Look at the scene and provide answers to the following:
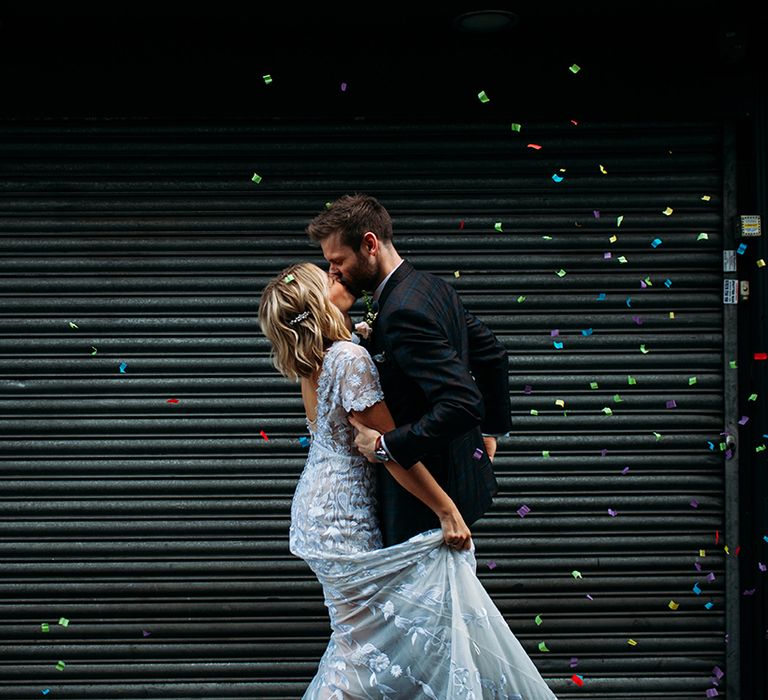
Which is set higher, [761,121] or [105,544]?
[761,121]

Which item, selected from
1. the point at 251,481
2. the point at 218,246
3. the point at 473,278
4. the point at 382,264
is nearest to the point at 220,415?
the point at 251,481

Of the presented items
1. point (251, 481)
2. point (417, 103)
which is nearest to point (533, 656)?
point (251, 481)

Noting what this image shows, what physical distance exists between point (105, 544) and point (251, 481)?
85 centimetres

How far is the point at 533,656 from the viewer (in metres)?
4.95

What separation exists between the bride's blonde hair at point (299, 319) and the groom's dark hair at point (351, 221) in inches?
7.2

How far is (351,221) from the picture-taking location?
340 centimetres

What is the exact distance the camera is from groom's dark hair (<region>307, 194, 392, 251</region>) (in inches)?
134

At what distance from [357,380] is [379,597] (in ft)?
2.71

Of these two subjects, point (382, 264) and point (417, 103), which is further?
point (417, 103)

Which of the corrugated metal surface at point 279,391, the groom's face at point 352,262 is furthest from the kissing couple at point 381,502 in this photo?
the corrugated metal surface at point 279,391

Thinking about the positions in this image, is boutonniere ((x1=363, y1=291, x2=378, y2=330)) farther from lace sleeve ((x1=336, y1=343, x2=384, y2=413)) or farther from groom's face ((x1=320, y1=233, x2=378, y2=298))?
lace sleeve ((x1=336, y1=343, x2=384, y2=413))

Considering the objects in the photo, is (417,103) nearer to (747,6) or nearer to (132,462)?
(747,6)

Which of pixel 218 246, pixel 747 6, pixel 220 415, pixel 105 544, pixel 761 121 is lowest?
pixel 105 544

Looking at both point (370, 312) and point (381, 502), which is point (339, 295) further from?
point (381, 502)
